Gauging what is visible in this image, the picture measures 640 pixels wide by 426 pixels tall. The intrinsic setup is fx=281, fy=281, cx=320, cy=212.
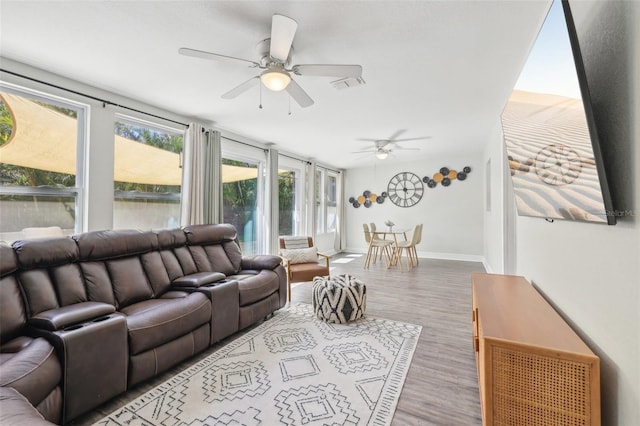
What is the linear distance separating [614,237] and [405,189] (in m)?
6.50

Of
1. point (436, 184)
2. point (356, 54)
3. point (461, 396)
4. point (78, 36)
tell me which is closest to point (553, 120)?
point (356, 54)

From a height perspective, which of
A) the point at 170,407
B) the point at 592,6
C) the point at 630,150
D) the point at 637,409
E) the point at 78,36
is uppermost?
the point at 78,36

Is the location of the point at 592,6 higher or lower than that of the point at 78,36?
lower

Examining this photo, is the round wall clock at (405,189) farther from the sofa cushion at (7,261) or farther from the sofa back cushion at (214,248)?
the sofa cushion at (7,261)

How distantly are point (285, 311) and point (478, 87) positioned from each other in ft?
10.7

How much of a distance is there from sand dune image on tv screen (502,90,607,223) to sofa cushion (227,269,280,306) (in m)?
2.49

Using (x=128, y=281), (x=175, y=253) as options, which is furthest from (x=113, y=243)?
(x=175, y=253)

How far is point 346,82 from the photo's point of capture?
2.59 metres

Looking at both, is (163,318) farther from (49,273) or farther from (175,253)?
(175,253)

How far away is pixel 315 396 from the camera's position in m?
1.87

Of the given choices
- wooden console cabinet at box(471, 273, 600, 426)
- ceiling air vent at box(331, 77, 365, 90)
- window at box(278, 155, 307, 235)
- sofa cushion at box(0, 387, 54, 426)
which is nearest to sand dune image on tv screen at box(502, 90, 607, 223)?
wooden console cabinet at box(471, 273, 600, 426)

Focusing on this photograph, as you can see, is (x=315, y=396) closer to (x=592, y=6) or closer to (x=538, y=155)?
(x=538, y=155)

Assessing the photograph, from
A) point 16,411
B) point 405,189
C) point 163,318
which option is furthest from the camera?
point 405,189

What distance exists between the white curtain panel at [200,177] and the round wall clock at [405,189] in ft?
16.2
